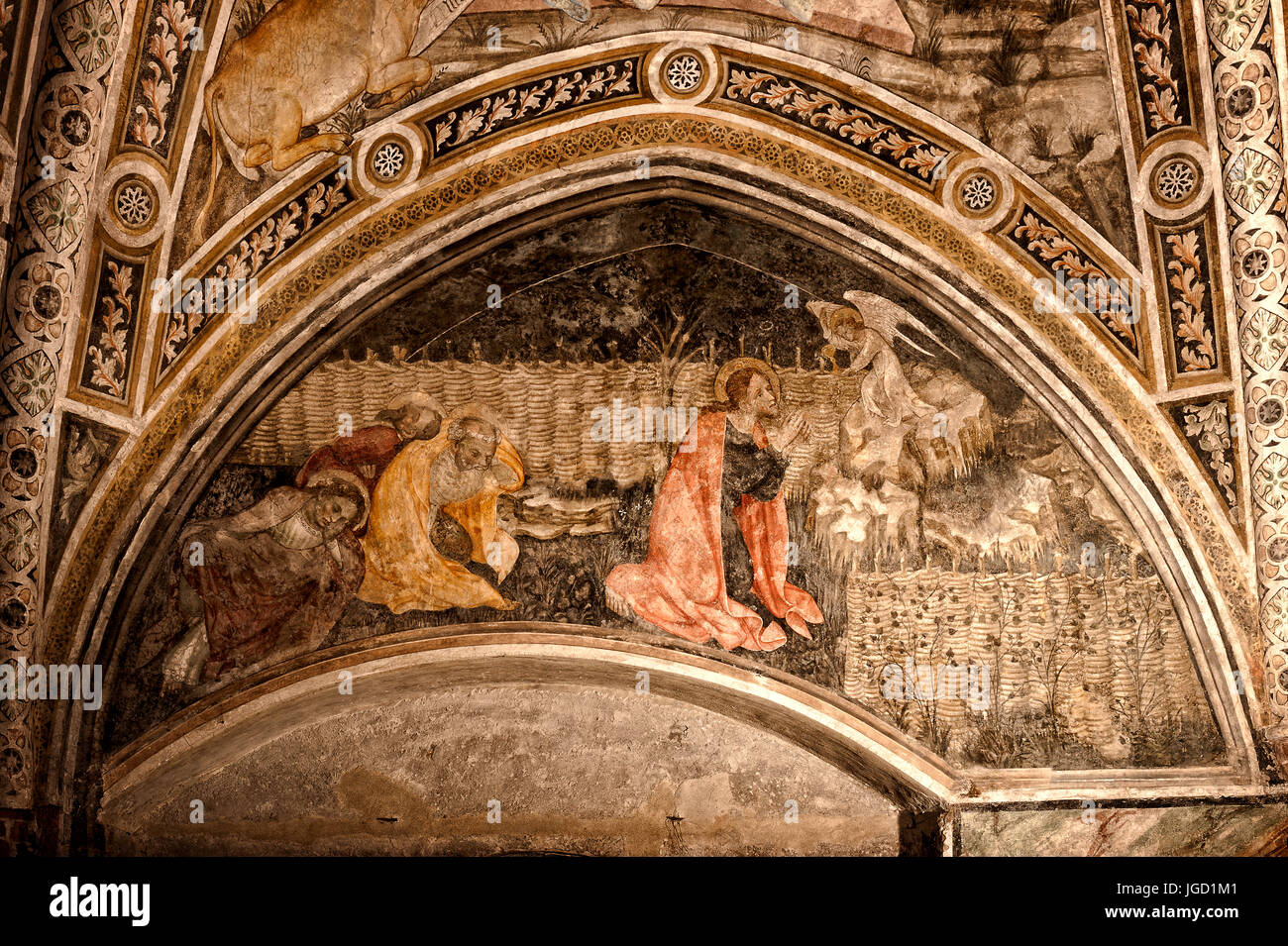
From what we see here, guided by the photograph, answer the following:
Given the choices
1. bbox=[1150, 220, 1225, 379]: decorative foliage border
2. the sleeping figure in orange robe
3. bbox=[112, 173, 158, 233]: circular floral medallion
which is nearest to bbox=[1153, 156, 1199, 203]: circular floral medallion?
bbox=[1150, 220, 1225, 379]: decorative foliage border

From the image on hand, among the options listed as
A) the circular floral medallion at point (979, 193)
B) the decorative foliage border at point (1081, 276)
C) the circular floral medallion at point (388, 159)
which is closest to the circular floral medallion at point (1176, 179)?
the decorative foliage border at point (1081, 276)

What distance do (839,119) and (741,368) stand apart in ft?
5.04

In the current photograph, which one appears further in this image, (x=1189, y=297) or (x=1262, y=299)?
(x=1189, y=297)

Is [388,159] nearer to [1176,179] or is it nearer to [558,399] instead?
[558,399]

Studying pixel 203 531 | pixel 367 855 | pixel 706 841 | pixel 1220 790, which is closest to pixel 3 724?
pixel 203 531

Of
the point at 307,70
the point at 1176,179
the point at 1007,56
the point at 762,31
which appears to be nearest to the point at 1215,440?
the point at 1176,179

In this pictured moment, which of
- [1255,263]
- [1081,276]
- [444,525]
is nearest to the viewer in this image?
[1255,263]

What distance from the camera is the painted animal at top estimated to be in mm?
8109

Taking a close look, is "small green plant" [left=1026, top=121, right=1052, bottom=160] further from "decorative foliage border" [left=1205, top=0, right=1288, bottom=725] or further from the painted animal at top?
the painted animal at top

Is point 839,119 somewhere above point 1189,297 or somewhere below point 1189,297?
above

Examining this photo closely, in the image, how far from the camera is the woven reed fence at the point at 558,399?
8859 mm

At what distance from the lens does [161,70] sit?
7922 mm

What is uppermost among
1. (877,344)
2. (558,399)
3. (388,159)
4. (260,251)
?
(388,159)

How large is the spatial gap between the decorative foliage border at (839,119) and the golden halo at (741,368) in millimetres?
1351
